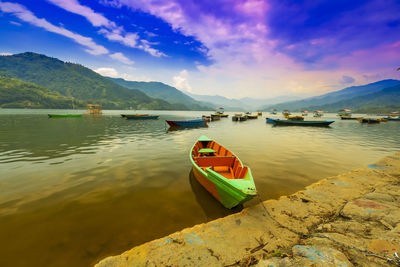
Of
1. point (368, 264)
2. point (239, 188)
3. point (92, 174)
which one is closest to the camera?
point (368, 264)

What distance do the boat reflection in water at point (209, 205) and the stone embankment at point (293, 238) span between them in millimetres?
841

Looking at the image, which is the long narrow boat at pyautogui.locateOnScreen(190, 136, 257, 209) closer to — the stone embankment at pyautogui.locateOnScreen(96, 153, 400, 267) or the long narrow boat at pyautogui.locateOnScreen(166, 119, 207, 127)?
the stone embankment at pyautogui.locateOnScreen(96, 153, 400, 267)

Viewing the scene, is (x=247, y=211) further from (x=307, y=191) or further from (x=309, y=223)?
(x=307, y=191)

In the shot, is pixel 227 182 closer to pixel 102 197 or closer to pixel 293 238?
pixel 293 238

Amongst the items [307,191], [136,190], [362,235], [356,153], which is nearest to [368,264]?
[362,235]

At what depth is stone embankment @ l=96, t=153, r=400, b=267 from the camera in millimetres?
3830

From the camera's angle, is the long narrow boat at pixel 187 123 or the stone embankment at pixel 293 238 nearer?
the stone embankment at pixel 293 238

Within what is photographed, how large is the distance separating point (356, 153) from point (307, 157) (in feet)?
22.9

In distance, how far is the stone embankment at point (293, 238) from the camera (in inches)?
151

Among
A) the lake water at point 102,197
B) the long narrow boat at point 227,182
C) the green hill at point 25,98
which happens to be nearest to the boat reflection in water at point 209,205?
the lake water at point 102,197

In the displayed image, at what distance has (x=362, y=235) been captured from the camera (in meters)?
4.64

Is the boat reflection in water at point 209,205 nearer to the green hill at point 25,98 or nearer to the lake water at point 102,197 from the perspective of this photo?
the lake water at point 102,197

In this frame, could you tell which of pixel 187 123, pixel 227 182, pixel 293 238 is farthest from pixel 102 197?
pixel 187 123

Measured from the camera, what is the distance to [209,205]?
7477 millimetres
